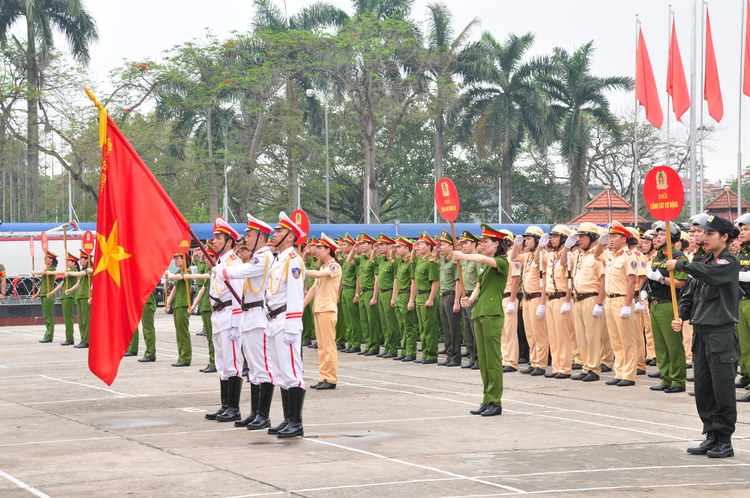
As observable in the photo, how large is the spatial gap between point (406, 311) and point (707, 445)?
362 inches

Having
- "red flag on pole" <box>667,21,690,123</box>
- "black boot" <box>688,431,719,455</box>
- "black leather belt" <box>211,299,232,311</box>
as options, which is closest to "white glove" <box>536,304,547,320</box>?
"black leather belt" <box>211,299,232,311</box>

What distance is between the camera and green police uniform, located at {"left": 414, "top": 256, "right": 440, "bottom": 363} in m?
16.4

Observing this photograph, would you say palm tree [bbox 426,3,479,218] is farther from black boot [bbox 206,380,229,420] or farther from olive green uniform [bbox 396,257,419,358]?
black boot [bbox 206,380,229,420]

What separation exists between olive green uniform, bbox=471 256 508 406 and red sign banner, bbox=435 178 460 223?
25.7 inches

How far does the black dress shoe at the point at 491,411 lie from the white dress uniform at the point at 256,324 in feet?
7.27

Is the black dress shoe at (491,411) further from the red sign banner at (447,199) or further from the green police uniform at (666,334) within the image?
the green police uniform at (666,334)

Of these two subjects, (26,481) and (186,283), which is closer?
(26,481)

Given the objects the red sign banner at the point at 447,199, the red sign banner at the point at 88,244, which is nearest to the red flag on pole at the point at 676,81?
the red sign banner at the point at 88,244

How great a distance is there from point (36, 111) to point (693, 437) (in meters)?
36.6

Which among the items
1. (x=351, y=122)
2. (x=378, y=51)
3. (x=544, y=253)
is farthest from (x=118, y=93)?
(x=544, y=253)

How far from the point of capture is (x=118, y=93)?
130ft

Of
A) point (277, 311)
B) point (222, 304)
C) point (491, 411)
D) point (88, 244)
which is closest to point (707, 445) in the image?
point (491, 411)

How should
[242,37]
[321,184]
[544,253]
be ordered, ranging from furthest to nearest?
[321,184] < [242,37] < [544,253]

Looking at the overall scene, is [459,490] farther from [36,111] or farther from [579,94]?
[579,94]
